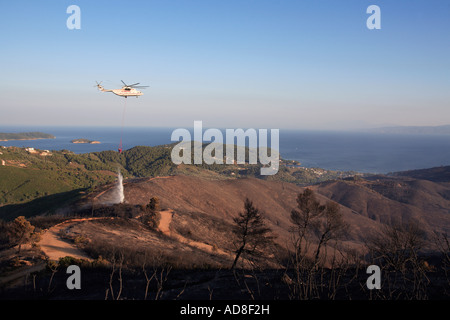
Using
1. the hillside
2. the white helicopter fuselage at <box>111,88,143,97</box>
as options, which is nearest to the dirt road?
the hillside

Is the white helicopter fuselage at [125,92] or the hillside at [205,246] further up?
the white helicopter fuselage at [125,92]

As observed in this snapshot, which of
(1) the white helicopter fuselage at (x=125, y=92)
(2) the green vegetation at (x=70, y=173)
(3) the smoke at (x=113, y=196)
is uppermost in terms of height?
(1) the white helicopter fuselage at (x=125, y=92)

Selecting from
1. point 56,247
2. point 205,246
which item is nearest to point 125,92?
point 56,247

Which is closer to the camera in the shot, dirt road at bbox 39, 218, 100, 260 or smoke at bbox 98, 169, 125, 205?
dirt road at bbox 39, 218, 100, 260

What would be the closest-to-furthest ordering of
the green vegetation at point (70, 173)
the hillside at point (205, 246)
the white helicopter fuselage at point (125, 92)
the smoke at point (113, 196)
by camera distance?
the hillside at point (205, 246) < the white helicopter fuselage at point (125, 92) < the smoke at point (113, 196) < the green vegetation at point (70, 173)

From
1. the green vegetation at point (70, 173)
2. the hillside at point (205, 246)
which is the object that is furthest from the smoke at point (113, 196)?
the green vegetation at point (70, 173)

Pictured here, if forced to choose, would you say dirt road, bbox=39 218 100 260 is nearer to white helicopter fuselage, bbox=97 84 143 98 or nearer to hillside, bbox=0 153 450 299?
hillside, bbox=0 153 450 299

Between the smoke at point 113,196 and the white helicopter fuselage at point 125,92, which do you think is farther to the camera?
the smoke at point 113,196

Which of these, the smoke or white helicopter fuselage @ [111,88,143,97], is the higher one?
white helicopter fuselage @ [111,88,143,97]

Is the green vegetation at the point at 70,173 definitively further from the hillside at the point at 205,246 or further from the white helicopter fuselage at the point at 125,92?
the white helicopter fuselage at the point at 125,92

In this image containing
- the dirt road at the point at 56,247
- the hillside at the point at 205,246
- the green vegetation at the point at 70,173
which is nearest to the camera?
the hillside at the point at 205,246

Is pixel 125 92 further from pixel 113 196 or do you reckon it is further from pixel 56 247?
pixel 113 196
